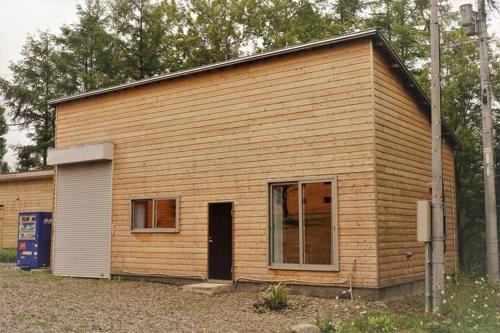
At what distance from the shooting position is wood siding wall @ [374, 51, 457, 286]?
1156 centimetres

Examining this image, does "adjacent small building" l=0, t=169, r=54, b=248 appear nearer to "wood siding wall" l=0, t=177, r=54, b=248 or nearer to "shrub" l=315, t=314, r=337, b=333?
"wood siding wall" l=0, t=177, r=54, b=248

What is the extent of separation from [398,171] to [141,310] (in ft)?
20.5

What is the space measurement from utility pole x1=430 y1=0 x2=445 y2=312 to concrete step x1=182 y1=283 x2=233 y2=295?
4898 mm

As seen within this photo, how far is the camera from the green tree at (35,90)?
36.5 meters

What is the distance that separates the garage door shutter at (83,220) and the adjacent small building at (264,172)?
0.16ft

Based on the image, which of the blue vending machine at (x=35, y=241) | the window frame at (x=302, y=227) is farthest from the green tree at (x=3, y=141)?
the window frame at (x=302, y=227)

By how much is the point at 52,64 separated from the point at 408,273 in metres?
30.6

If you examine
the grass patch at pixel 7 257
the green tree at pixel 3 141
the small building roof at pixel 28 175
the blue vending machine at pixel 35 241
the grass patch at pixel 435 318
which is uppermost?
the green tree at pixel 3 141

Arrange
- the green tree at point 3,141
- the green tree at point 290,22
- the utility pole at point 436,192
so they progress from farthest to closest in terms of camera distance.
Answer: the green tree at point 3,141, the green tree at point 290,22, the utility pole at point 436,192

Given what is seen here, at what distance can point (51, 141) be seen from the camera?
36375 millimetres

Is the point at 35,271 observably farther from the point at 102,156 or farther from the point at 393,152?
the point at 393,152

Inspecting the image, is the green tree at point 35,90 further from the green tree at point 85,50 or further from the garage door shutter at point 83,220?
the garage door shutter at point 83,220

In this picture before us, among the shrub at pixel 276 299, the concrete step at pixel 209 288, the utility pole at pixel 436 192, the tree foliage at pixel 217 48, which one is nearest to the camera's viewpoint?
the utility pole at pixel 436 192

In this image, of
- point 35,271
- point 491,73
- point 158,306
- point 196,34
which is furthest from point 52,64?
point 158,306
